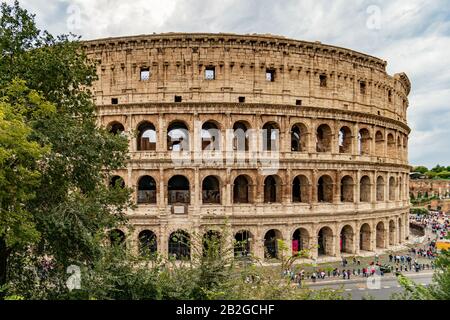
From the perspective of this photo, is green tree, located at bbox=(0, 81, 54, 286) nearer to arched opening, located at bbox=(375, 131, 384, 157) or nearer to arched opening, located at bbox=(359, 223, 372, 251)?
arched opening, located at bbox=(359, 223, 372, 251)

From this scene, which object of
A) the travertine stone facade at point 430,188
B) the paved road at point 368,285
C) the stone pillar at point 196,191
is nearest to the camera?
the paved road at point 368,285

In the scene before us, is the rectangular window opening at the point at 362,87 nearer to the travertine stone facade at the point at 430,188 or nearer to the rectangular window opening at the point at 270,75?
the rectangular window opening at the point at 270,75

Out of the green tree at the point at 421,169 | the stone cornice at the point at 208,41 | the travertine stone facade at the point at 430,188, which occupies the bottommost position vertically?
the travertine stone facade at the point at 430,188

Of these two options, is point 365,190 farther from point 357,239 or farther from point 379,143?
point 379,143

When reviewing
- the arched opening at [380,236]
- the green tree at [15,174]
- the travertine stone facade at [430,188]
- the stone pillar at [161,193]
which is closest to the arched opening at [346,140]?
the arched opening at [380,236]

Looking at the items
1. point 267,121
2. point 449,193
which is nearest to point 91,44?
point 267,121

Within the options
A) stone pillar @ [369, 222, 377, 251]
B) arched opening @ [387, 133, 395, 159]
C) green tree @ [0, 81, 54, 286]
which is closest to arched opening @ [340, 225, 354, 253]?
stone pillar @ [369, 222, 377, 251]

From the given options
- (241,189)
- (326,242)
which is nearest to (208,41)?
(241,189)
